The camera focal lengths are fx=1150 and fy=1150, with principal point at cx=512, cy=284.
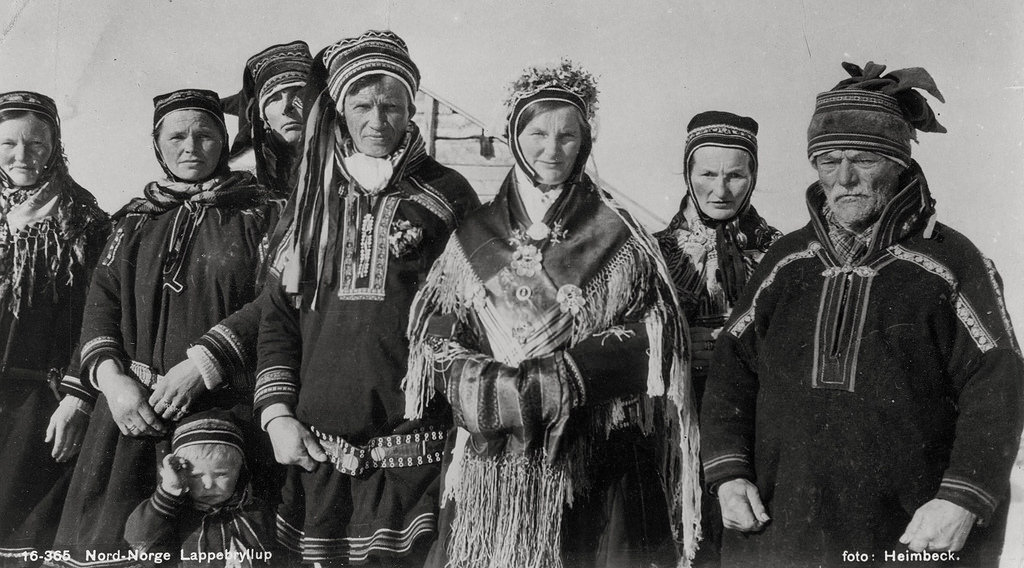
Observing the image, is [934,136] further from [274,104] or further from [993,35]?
[274,104]

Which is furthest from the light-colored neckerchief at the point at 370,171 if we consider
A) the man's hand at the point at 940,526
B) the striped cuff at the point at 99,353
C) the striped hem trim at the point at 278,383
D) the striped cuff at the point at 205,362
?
the man's hand at the point at 940,526

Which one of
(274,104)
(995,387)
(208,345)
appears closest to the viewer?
(995,387)

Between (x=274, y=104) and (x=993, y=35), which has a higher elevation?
(x=993, y=35)

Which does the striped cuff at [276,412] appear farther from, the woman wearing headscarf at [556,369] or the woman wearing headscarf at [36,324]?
the woman wearing headscarf at [36,324]

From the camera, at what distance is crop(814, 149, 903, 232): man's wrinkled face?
10.4 ft

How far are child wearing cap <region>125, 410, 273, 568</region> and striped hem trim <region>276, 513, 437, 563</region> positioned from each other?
7cm

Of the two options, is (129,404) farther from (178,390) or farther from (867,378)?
(867,378)

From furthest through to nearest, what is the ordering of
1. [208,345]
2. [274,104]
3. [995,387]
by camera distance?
[274,104]
[208,345]
[995,387]

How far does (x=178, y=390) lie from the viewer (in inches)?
140

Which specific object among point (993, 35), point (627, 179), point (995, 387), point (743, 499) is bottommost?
point (743, 499)

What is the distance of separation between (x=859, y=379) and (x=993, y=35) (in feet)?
4.52

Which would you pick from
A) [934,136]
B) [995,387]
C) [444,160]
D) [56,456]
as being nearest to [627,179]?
[444,160]

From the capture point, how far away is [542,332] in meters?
3.13

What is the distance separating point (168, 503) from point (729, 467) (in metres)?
Result: 1.68
